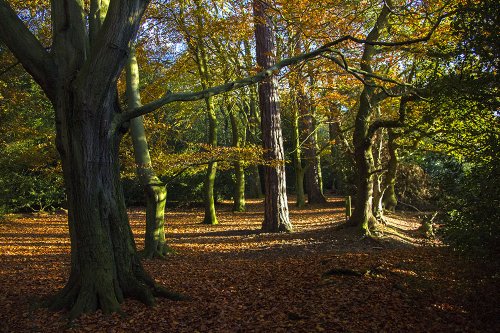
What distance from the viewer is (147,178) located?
9.41 meters

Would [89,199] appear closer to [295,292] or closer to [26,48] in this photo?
[26,48]

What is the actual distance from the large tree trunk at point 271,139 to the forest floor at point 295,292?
6.24ft

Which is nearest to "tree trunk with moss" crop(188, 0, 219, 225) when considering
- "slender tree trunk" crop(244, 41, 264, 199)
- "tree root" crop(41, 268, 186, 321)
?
"slender tree trunk" crop(244, 41, 264, 199)

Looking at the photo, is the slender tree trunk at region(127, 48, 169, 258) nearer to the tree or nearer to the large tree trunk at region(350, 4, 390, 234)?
the tree

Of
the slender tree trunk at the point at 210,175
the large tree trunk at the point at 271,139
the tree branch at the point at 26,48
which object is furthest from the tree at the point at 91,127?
the slender tree trunk at the point at 210,175

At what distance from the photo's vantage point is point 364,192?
1066 centimetres

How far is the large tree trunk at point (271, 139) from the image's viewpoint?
39.4ft

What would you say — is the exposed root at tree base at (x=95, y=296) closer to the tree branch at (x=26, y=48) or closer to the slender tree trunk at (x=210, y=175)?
the tree branch at (x=26, y=48)

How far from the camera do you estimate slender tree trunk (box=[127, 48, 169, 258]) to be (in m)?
9.42

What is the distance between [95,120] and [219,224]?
11298mm

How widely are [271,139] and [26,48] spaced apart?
7811 millimetres

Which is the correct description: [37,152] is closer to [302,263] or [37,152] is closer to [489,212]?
[302,263]

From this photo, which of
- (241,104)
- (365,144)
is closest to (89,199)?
(365,144)

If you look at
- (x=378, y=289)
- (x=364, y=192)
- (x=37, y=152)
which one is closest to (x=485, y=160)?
(x=378, y=289)
